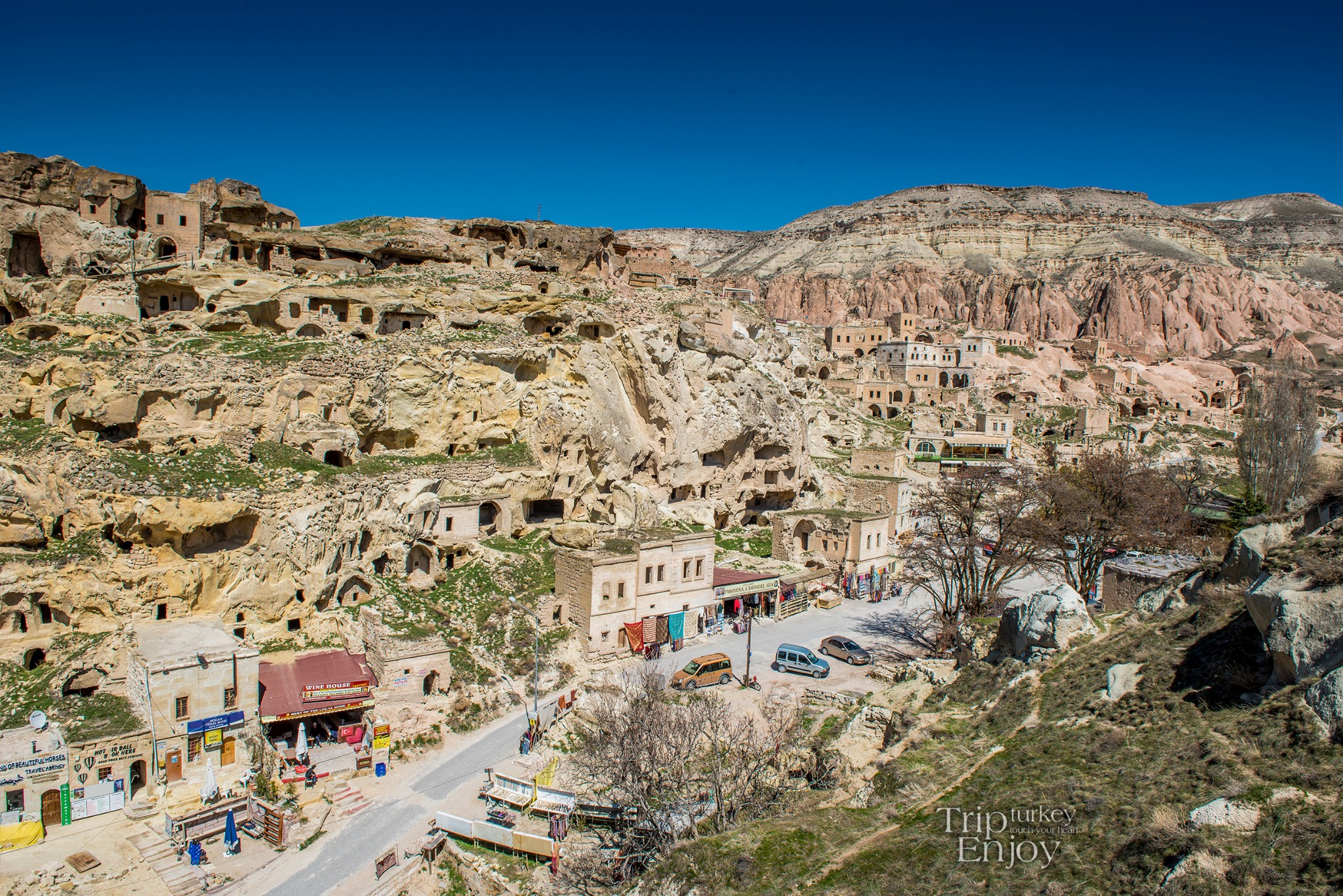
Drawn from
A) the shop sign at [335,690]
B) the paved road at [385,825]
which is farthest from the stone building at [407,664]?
the paved road at [385,825]

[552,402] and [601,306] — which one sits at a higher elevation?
[601,306]

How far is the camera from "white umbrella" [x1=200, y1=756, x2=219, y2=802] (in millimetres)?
19875

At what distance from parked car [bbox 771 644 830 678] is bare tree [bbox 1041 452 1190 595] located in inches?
357

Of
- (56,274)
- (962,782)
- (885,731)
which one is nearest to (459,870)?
(885,731)

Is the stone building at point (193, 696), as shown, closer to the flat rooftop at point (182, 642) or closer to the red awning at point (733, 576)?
the flat rooftop at point (182, 642)

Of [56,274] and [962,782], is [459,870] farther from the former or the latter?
[56,274]

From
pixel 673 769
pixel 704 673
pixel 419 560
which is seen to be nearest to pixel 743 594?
pixel 704 673

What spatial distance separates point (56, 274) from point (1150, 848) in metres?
44.8

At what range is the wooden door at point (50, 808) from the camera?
1864cm

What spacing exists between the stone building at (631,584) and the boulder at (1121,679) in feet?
57.2

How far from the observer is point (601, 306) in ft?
142

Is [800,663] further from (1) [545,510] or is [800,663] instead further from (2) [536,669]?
(1) [545,510]

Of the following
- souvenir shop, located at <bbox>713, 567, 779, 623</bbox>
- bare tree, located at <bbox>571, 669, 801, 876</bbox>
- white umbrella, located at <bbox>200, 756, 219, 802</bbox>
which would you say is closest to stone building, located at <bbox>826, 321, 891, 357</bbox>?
souvenir shop, located at <bbox>713, 567, 779, 623</bbox>

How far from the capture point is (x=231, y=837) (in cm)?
1848
